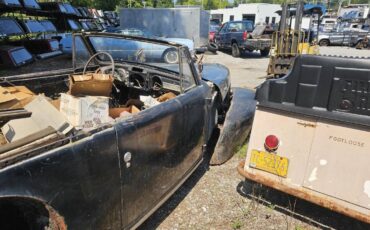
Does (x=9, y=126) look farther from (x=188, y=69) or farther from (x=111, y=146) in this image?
(x=188, y=69)

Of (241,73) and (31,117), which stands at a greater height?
(31,117)

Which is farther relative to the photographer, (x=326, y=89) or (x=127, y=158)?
(x=326, y=89)

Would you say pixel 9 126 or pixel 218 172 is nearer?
pixel 9 126

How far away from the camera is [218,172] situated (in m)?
4.15

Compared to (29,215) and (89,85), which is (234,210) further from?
(29,215)

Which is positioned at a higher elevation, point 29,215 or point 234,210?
point 29,215

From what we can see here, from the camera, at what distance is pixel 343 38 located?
2544cm

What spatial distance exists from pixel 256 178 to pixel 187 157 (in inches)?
29.0

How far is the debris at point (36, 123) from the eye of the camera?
2.13 m

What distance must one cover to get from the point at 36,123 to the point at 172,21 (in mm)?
16225

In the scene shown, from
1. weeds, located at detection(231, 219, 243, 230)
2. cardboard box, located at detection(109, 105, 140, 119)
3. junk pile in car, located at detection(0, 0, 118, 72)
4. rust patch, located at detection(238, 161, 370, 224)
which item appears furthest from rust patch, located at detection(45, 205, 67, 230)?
junk pile in car, located at detection(0, 0, 118, 72)

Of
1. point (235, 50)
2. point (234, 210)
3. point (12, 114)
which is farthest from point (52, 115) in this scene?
point (235, 50)

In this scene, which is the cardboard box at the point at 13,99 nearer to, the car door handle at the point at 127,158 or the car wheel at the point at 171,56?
the car door handle at the point at 127,158

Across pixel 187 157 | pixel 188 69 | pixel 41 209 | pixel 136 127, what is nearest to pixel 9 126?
pixel 41 209
